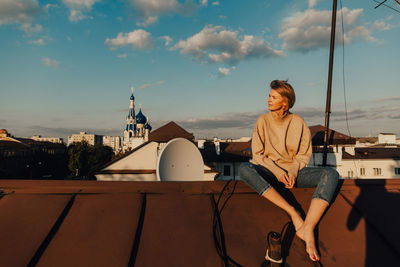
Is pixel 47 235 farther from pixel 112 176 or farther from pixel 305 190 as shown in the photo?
pixel 112 176

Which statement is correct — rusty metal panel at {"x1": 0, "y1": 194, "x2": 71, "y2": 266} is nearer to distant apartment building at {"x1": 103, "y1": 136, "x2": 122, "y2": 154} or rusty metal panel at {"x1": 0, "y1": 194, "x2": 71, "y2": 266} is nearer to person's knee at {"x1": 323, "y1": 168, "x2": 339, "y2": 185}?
person's knee at {"x1": 323, "y1": 168, "x2": 339, "y2": 185}

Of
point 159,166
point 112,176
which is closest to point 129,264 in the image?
point 159,166

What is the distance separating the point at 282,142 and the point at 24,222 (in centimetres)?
233

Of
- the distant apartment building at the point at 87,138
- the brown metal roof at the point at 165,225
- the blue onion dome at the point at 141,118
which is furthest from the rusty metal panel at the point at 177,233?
the distant apartment building at the point at 87,138

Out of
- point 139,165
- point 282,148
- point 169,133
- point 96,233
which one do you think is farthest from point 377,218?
Answer: point 169,133

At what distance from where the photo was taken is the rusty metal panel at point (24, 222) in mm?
1596

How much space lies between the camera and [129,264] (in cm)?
158

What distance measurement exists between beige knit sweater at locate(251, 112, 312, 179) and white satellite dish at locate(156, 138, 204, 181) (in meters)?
4.03

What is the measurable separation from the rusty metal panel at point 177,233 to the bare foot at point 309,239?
67cm

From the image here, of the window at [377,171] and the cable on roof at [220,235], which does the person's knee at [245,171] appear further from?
the window at [377,171]

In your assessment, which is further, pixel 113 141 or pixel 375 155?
pixel 113 141

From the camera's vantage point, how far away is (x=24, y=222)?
5.99ft

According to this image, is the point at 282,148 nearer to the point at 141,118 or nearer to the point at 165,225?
the point at 165,225

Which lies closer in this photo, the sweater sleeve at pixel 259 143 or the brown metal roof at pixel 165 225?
the brown metal roof at pixel 165 225
